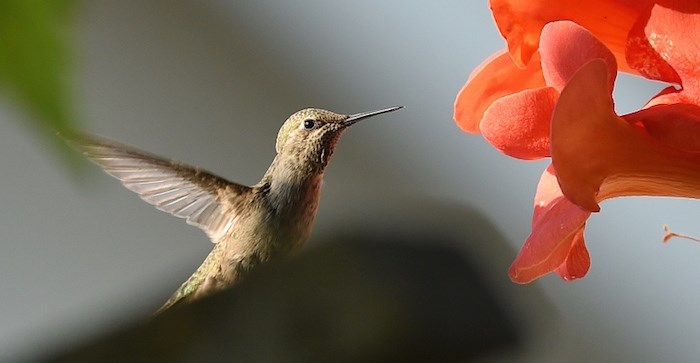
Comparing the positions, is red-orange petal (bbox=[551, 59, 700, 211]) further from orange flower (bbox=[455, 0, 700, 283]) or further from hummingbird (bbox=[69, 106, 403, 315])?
hummingbird (bbox=[69, 106, 403, 315])

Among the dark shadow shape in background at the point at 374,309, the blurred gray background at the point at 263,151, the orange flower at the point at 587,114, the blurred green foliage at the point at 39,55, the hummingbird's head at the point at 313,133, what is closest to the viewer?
the blurred green foliage at the point at 39,55

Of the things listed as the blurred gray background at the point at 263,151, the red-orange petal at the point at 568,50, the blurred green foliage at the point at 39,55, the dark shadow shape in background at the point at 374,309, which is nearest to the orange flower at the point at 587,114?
the red-orange petal at the point at 568,50

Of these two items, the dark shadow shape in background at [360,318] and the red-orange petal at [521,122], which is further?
the dark shadow shape in background at [360,318]

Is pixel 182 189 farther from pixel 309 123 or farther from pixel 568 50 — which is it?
pixel 568 50

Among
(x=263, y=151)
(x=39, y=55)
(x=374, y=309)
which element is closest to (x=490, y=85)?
(x=39, y=55)

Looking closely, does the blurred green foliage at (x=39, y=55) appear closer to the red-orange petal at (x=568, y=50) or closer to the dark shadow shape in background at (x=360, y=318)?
the red-orange petal at (x=568, y=50)

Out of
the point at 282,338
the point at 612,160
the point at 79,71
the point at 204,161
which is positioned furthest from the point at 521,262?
the point at 204,161

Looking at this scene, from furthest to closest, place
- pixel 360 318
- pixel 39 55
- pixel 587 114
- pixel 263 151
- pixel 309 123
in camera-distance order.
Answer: pixel 263 151, pixel 360 318, pixel 309 123, pixel 587 114, pixel 39 55
